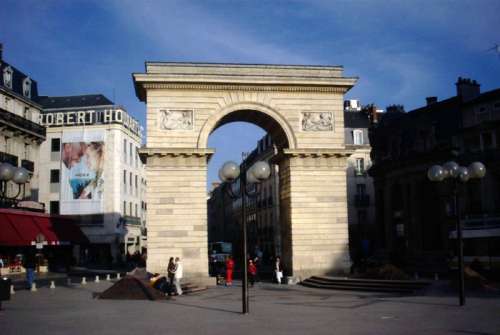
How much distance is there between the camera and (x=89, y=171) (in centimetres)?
5766

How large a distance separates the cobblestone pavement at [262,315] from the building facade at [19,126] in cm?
2570

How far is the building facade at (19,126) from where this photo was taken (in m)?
46.5

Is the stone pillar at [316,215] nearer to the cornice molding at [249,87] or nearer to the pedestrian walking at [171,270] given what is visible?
the cornice molding at [249,87]

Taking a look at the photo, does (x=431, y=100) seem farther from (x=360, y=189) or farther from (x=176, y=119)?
(x=176, y=119)

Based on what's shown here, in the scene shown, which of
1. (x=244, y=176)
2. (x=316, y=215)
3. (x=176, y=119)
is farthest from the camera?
(x=316, y=215)

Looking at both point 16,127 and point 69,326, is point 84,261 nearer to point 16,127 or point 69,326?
point 16,127

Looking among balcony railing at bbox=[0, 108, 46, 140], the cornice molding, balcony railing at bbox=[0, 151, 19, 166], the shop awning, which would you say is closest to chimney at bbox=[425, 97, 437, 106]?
the cornice molding

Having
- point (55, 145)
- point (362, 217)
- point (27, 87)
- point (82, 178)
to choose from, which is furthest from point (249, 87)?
point (55, 145)

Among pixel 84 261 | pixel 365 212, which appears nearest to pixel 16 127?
pixel 84 261

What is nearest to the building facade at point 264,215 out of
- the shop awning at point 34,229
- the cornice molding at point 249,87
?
the shop awning at point 34,229

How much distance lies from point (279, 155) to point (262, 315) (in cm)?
1535

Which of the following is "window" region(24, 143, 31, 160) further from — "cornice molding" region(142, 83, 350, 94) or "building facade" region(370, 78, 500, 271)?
"building facade" region(370, 78, 500, 271)

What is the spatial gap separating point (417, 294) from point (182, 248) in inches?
455

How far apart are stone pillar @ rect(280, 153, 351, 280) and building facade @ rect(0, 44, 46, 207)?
25048 millimetres
